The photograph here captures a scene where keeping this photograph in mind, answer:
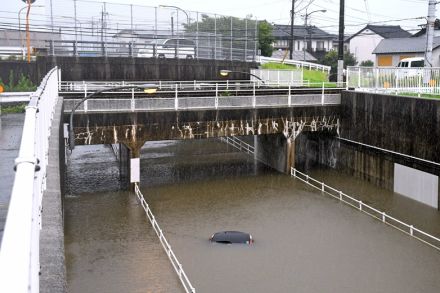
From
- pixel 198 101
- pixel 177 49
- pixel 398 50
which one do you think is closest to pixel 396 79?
pixel 198 101

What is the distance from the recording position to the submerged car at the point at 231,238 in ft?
55.2

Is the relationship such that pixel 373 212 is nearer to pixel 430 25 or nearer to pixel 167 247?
pixel 167 247

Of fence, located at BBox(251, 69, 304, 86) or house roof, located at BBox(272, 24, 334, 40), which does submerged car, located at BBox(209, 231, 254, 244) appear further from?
house roof, located at BBox(272, 24, 334, 40)

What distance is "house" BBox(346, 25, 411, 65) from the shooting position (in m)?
76.7

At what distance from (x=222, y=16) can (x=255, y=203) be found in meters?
31.9

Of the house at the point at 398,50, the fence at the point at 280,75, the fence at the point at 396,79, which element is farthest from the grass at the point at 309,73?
the fence at the point at 396,79

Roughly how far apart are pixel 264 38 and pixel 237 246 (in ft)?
180

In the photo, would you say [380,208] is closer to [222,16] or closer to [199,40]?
[199,40]

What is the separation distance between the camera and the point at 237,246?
651 inches

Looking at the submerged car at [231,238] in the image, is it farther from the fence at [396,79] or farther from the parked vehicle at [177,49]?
the parked vehicle at [177,49]

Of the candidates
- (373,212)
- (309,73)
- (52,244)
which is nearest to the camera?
(52,244)

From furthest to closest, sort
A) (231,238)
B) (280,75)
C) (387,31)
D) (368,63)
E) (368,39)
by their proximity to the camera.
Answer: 1. (387,31)
2. (368,39)
3. (368,63)
4. (280,75)
5. (231,238)

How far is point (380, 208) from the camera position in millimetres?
21531

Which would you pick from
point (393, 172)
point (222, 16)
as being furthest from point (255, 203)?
point (222, 16)
